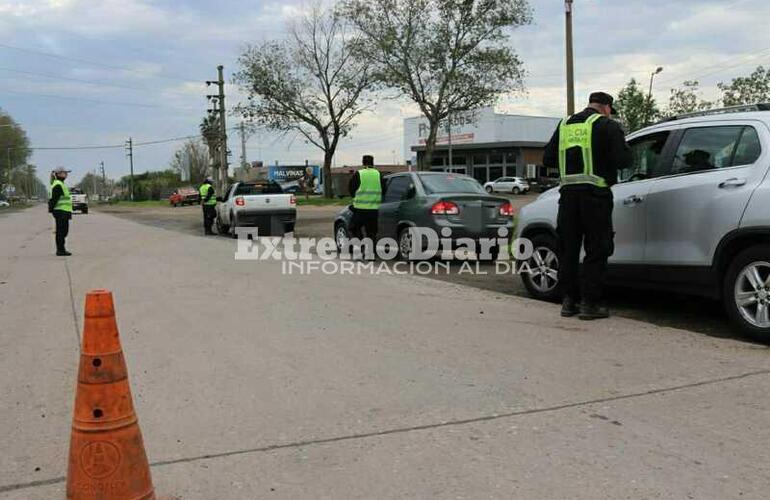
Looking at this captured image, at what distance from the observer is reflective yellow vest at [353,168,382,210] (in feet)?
39.2

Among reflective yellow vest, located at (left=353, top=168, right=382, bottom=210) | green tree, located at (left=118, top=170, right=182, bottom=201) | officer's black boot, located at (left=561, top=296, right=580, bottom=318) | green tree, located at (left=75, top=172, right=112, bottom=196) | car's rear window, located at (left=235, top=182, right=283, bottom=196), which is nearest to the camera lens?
officer's black boot, located at (left=561, top=296, right=580, bottom=318)

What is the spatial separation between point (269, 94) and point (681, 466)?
139 ft

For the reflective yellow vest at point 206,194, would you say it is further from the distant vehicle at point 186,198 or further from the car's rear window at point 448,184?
the distant vehicle at point 186,198

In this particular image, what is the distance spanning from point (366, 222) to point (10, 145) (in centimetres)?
10927

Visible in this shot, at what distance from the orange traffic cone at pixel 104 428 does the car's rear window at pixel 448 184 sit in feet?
27.9

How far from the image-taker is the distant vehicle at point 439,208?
10.9 meters

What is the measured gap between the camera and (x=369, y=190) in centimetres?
1201

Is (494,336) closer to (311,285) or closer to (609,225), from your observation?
(609,225)

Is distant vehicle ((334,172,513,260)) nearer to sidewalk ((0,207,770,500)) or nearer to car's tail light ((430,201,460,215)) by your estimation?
car's tail light ((430,201,460,215))

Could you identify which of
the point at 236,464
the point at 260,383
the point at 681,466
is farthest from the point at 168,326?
the point at 681,466

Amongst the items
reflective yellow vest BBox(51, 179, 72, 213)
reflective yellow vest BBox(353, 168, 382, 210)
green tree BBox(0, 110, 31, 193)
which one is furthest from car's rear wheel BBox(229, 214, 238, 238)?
green tree BBox(0, 110, 31, 193)

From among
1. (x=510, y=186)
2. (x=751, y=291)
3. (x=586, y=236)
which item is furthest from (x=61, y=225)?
(x=510, y=186)

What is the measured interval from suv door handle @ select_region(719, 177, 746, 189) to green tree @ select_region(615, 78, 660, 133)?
37.3 m

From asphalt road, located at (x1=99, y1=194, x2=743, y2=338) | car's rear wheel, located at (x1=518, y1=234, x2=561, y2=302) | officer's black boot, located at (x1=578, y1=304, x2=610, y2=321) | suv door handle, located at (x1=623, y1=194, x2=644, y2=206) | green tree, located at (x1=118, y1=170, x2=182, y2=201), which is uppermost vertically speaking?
green tree, located at (x1=118, y1=170, x2=182, y2=201)
